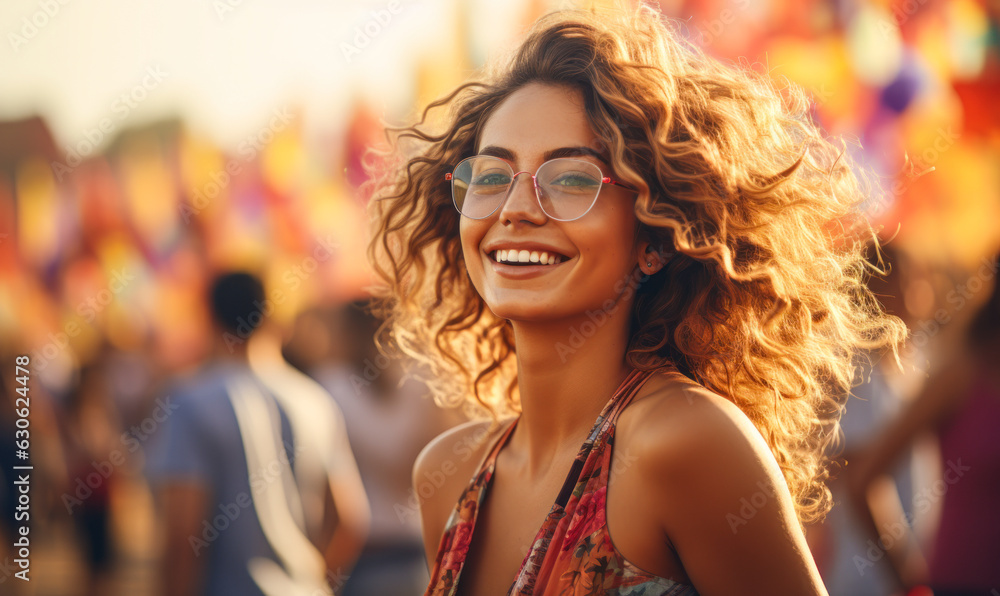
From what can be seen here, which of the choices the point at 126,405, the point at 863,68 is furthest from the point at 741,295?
the point at 126,405

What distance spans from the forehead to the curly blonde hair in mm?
35

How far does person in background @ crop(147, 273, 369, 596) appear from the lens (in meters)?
3.37

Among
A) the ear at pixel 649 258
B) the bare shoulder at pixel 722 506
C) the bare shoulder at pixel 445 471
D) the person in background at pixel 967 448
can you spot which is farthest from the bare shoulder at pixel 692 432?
the person in background at pixel 967 448

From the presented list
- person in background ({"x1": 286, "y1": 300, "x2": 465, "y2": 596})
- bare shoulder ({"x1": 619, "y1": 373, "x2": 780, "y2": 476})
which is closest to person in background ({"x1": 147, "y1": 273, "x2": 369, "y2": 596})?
person in background ({"x1": 286, "y1": 300, "x2": 465, "y2": 596})

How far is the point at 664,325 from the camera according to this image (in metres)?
2.02

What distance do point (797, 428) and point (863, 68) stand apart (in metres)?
4.11

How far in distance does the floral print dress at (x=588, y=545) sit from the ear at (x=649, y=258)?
26cm

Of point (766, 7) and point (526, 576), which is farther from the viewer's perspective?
point (766, 7)

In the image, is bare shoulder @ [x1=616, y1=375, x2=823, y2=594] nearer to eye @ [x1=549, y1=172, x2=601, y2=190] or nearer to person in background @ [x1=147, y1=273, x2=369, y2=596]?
eye @ [x1=549, y1=172, x2=601, y2=190]

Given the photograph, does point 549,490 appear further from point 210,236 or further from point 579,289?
point 210,236

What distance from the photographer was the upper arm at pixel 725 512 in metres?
1.55

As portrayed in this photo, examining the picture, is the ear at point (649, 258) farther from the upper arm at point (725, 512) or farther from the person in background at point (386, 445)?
the person in background at point (386, 445)

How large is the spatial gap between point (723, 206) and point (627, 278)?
0.96 feet

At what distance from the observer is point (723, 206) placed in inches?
75.5
